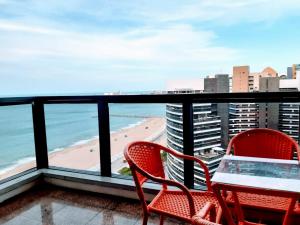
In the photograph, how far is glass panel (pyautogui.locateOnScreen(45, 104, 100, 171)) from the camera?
3.40 metres

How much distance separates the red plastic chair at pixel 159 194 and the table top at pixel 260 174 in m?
0.24

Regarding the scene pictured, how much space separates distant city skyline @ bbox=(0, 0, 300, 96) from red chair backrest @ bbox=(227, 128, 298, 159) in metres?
0.87

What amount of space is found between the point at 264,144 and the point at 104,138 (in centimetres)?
202

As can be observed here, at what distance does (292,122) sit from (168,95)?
126 cm

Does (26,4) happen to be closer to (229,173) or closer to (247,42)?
(247,42)

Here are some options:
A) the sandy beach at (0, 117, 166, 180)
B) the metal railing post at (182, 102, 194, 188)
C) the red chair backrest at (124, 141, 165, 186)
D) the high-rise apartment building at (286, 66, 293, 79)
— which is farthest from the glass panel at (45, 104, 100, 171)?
the high-rise apartment building at (286, 66, 293, 79)

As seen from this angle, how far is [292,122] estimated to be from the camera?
2.30 m

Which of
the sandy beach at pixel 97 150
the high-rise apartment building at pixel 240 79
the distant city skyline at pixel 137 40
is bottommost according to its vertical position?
the sandy beach at pixel 97 150

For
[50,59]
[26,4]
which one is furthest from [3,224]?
[50,59]

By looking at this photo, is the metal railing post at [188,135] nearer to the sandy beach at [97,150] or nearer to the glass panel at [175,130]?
the glass panel at [175,130]

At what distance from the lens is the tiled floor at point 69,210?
260 centimetres

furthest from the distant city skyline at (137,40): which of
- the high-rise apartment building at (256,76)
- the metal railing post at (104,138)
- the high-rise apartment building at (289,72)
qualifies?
the metal railing post at (104,138)

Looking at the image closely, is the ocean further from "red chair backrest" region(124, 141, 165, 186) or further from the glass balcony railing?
"red chair backrest" region(124, 141, 165, 186)

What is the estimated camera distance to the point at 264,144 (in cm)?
215
